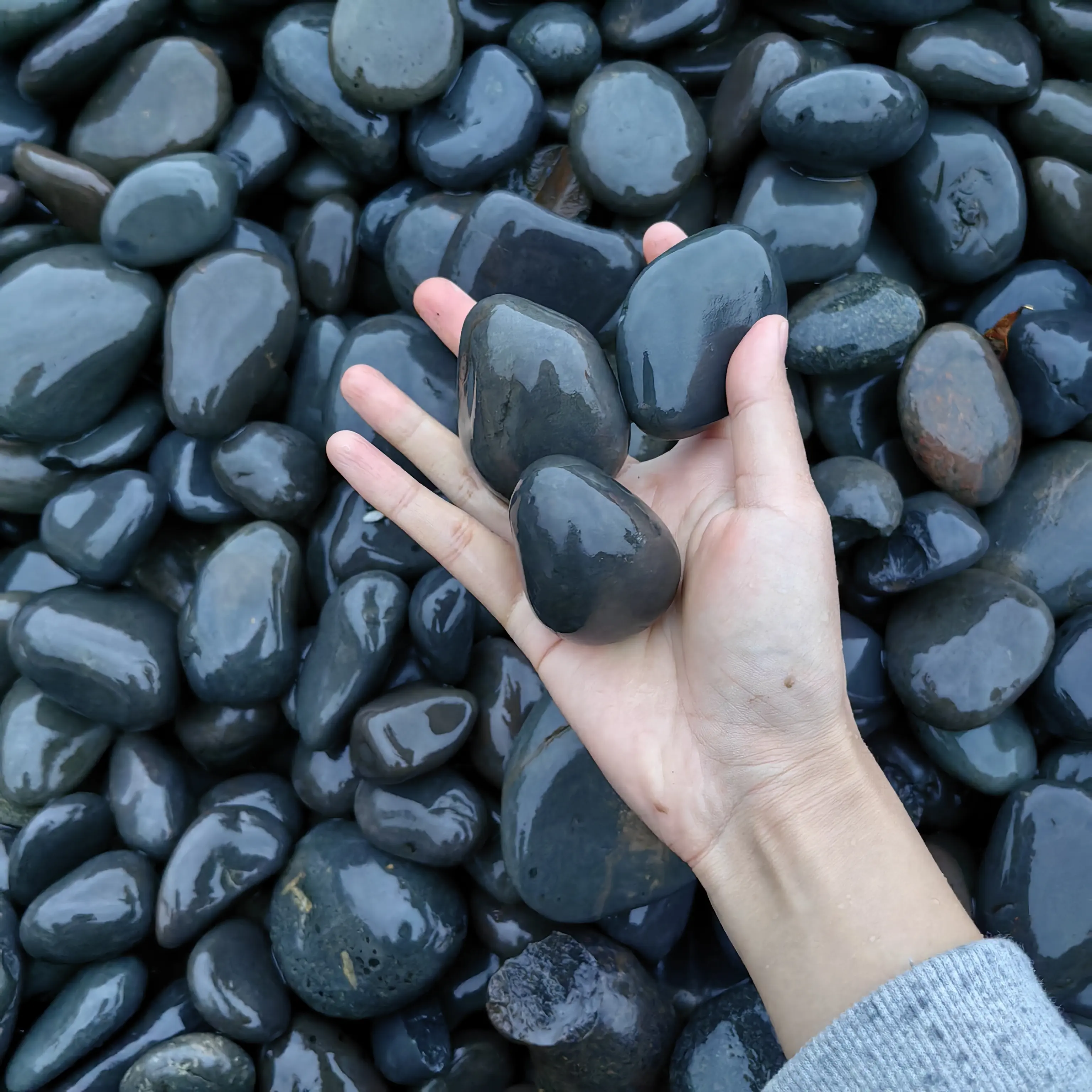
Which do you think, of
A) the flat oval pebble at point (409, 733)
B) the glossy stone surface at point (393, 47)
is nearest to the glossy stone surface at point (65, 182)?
the glossy stone surface at point (393, 47)

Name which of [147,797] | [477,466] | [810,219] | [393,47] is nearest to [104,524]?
[147,797]

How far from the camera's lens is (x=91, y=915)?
4.59ft

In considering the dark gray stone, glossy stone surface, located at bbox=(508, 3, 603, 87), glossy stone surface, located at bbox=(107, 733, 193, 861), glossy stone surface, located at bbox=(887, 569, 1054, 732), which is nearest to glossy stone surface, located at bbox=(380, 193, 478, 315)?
the dark gray stone

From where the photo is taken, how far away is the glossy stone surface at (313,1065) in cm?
135

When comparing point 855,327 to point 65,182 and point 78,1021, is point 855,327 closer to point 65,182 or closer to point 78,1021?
point 65,182

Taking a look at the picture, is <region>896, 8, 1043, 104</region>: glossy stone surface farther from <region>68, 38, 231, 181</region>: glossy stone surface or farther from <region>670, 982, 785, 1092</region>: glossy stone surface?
<region>670, 982, 785, 1092</region>: glossy stone surface

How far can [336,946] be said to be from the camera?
138 cm

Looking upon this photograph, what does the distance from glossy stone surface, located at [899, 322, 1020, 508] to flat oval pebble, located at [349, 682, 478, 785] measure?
33.6 inches

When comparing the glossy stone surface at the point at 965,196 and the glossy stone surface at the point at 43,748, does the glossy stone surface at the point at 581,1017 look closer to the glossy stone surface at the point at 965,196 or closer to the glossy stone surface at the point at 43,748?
the glossy stone surface at the point at 43,748

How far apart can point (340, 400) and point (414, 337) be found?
171 mm

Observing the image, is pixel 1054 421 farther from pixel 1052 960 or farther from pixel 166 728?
pixel 166 728

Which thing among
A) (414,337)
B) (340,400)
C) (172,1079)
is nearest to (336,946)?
(172,1079)

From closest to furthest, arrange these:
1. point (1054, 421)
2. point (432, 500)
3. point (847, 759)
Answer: point (847, 759) → point (432, 500) → point (1054, 421)

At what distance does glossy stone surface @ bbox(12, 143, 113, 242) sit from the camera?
1678 mm
